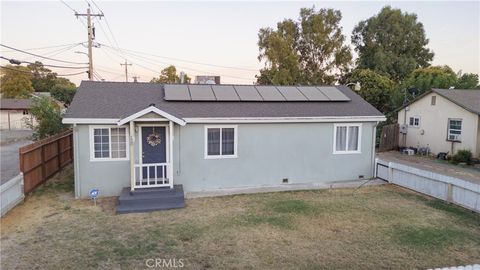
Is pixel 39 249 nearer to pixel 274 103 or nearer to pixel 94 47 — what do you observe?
pixel 274 103

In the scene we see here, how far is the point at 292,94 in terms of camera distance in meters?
12.9

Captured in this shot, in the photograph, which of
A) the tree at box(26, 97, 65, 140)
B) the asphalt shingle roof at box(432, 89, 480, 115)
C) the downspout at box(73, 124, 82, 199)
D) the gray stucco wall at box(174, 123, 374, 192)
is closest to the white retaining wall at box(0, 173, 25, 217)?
the downspout at box(73, 124, 82, 199)

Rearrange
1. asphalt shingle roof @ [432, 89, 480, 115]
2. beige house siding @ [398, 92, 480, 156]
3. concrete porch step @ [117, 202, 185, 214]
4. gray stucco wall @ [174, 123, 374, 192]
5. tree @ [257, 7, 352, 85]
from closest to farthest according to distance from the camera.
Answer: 1. concrete porch step @ [117, 202, 185, 214]
2. gray stucco wall @ [174, 123, 374, 192]
3. beige house siding @ [398, 92, 480, 156]
4. asphalt shingle roof @ [432, 89, 480, 115]
5. tree @ [257, 7, 352, 85]

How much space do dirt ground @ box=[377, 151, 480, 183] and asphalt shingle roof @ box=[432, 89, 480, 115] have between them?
9.34 feet

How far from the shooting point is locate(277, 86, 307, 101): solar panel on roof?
1248 centimetres

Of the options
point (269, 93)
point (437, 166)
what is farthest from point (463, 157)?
point (269, 93)

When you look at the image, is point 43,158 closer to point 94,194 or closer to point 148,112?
point 94,194

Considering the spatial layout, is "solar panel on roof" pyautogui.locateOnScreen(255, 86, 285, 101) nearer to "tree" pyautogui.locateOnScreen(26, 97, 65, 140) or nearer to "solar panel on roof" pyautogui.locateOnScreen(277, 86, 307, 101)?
"solar panel on roof" pyautogui.locateOnScreen(277, 86, 307, 101)

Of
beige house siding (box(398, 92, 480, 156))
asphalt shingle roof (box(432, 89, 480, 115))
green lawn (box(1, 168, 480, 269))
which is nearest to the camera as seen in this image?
green lawn (box(1, 168, 480, 269))

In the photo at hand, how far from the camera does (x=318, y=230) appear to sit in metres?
7.36

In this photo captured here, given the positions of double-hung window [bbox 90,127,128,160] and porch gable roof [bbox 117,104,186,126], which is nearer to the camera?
A: porch gable roof [bbox 117,104,186,126]

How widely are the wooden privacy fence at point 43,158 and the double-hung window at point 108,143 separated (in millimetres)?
1866

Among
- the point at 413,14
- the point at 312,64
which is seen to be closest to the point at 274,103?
the point at 312,64

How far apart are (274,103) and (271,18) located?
76.4 feet
